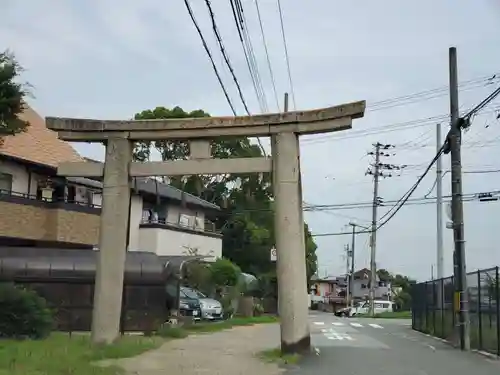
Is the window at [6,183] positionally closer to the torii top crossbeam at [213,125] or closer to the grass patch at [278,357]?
the torii top crossbeam at [213,125]

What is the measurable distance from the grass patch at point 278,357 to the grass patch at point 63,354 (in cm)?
267

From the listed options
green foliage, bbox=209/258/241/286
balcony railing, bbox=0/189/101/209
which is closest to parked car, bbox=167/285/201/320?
balcony railing, bbox=0/189/101/209

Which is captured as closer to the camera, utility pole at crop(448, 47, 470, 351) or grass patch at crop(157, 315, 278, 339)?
utility pole at crop(448, 47, 470, 351)

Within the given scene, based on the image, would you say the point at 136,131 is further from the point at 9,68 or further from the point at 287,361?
the point at 287,361

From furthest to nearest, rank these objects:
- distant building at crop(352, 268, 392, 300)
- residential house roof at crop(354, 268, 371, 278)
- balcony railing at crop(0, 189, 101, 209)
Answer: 1. residential house roof at crop(354, 268, 371, 278)
2. distant building at crop(352, 268, 392, 300)
3. balcony railing at crop(0, 189, 101, 209)

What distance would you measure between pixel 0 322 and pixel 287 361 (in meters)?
6.88

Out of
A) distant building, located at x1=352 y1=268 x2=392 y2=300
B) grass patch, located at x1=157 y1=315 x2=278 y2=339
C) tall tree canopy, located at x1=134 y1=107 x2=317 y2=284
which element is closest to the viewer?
grass patch, located at x1=157 y1=315 x2=278 y2=339

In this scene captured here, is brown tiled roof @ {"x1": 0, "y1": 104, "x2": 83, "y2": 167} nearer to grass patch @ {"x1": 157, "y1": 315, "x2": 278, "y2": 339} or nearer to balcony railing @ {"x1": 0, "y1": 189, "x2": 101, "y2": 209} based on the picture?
balcony railing @ {"x1": 0, "y1": 189, "x2": 101, "y2": 209}

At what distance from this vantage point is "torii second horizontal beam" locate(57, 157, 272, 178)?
1673 cm

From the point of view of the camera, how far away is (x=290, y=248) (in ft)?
→ 53.0

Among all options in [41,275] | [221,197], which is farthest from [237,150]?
[41,275]

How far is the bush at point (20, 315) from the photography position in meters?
16.9

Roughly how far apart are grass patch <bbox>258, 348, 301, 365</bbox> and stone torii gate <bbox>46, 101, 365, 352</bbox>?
253mm

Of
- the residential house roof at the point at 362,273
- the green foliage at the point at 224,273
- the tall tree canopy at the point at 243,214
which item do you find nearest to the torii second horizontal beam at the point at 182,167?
the green foliage at the point at 224,273
